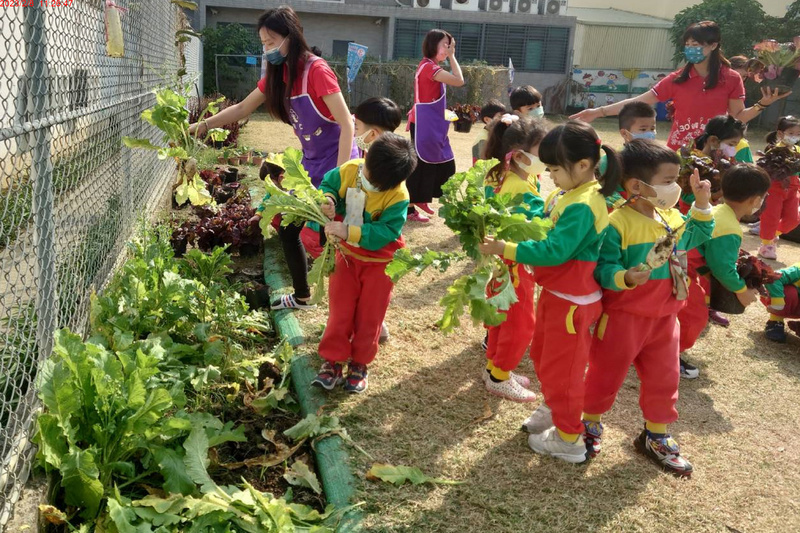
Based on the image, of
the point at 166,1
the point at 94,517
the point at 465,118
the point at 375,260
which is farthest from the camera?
the point at 465,118

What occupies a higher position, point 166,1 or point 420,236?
point 166,1

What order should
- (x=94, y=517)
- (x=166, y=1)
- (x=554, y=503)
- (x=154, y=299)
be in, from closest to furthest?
1. (x=94, y=517)
2. (x=554, y=503)
3. (x=154, y=299)
4. (x=166, y=1)

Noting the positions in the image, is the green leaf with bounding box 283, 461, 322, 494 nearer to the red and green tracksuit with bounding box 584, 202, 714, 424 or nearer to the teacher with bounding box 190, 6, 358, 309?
the red and green tracksuit with bounding box 584, 202, 714, 424

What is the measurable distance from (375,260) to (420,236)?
3431 mm

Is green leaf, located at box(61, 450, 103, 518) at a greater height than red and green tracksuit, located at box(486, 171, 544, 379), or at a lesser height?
lesser

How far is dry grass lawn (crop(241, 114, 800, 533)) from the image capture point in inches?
111

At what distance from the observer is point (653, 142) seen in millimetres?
3139

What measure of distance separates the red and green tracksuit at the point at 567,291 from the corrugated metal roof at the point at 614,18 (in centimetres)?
2975

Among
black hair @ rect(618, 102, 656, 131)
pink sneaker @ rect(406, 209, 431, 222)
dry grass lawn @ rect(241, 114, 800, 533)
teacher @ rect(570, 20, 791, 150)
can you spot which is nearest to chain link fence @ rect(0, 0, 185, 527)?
dry grass lawn @ rect(241, 114, 800, 533)

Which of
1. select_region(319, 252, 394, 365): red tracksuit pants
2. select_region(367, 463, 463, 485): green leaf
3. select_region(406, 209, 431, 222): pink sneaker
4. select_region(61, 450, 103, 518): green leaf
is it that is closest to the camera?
select_region(61, 450, 103, 518): green leaf

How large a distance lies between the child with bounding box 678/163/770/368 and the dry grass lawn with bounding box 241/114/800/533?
44cm

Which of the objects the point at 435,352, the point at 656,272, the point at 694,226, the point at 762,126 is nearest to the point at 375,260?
the point at 435,352

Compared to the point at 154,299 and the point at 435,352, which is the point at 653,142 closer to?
the point at 435,352

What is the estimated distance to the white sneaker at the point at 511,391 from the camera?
3.76 meters
